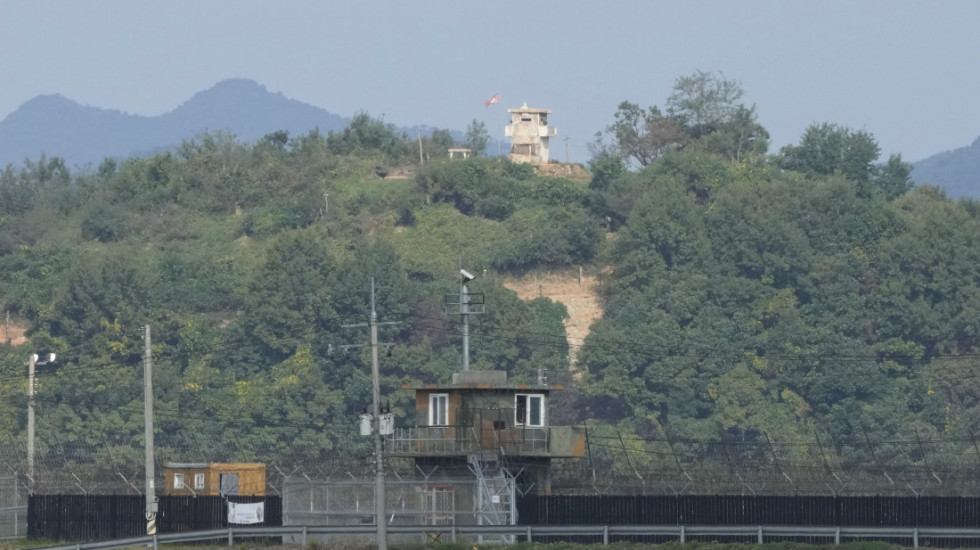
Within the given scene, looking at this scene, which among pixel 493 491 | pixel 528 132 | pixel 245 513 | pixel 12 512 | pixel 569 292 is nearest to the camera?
pixel 245 513

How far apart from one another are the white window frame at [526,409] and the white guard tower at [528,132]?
123264 mm

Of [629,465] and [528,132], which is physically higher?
[528,132]

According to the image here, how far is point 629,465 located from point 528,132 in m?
120

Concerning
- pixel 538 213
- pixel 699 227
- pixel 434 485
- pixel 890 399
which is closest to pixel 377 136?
pixel 538 213

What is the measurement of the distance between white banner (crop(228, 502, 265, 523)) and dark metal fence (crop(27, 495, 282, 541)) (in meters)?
0.34

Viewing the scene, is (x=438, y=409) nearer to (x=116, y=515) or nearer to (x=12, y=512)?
(x=116, y=515)

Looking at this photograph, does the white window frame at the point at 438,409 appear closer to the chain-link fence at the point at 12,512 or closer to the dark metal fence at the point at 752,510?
the dark metal fence at the point at 752,510

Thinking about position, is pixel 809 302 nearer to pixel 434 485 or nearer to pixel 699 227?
pixel 699 227

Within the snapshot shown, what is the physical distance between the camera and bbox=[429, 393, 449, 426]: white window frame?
7294 cm

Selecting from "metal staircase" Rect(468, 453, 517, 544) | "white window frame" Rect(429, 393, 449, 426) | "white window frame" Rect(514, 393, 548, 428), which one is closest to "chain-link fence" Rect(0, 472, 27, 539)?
"white window frame" Rect(429, 393, 449, 426)

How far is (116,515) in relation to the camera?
72.1 meters

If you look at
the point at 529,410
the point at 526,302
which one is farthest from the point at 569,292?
the point at 529,410

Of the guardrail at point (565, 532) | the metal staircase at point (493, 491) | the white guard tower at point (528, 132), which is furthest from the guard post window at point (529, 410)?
the white guard tower at point (528, 132)

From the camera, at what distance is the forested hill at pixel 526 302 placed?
139250 mm
